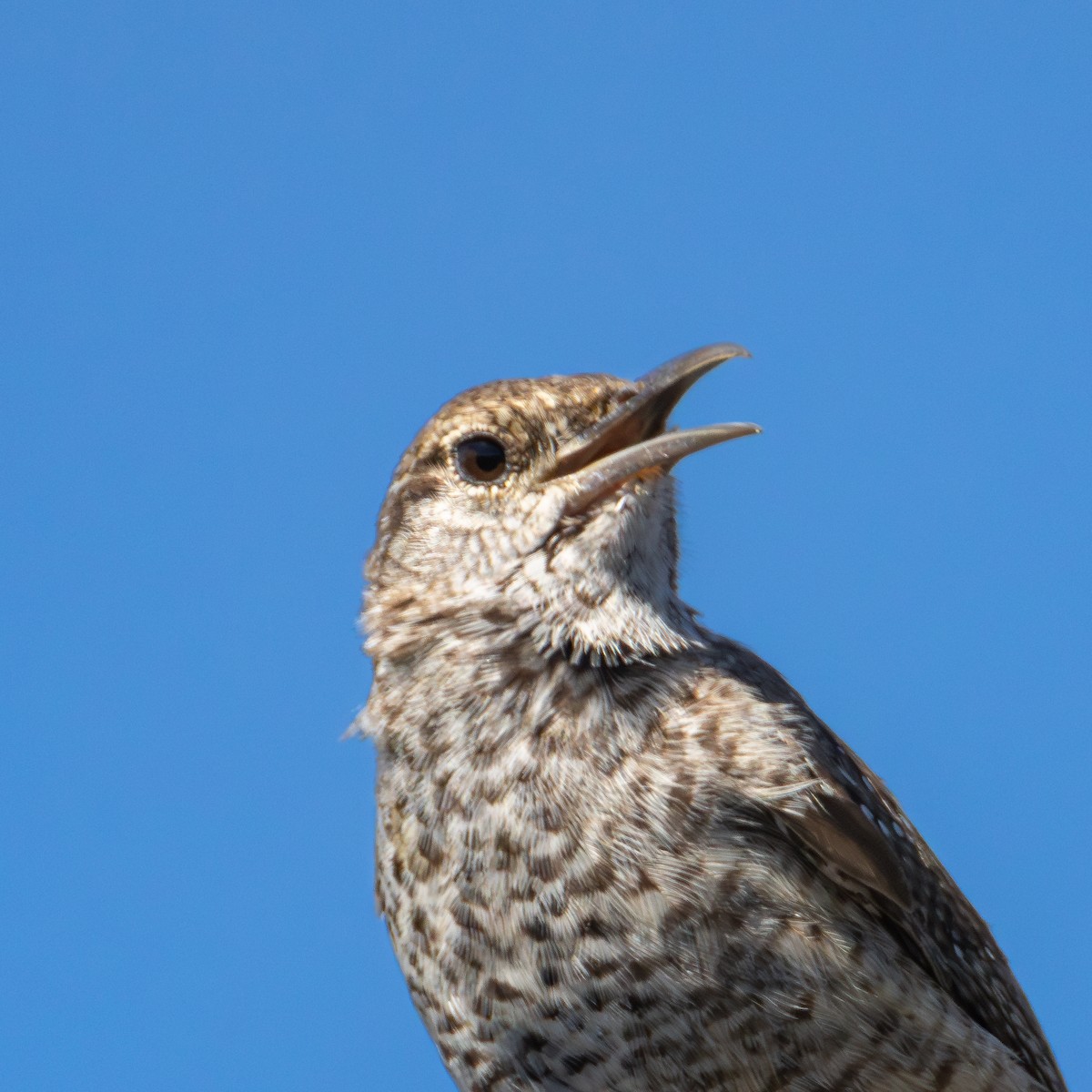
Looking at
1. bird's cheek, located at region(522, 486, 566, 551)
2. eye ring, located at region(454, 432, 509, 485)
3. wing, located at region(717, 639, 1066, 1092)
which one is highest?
eye ring, located at region(454, 432, 509, 485)

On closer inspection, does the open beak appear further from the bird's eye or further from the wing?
the wing

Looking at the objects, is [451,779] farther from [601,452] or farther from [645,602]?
[601,452]

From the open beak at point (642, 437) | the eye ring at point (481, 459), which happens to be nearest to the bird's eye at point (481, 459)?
the eye ring at point (481, 459)

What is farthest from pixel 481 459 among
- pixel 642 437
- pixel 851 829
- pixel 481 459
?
pixel 851 829

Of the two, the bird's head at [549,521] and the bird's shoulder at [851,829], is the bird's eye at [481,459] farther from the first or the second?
the bird's shoulder at [851,829]

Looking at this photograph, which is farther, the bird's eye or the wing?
the bird's eye

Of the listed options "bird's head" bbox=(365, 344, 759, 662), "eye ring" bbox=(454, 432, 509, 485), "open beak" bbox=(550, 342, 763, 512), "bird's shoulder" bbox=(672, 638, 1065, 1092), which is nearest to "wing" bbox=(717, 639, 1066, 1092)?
"bird's shoulder" bbox=(672, 638, 1065, 1092)

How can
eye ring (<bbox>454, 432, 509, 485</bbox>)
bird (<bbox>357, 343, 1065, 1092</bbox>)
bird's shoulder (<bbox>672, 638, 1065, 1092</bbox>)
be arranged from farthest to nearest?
eye ring (<bbox>454, 432, 509, 485</bbox>) → bird's shoulder (<bbox>672, 638, 1065, 1092</bbox>) → bird (<bbox>357, 343, 1065, 1092</bbox>)

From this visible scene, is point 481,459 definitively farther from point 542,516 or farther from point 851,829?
point 851,829
